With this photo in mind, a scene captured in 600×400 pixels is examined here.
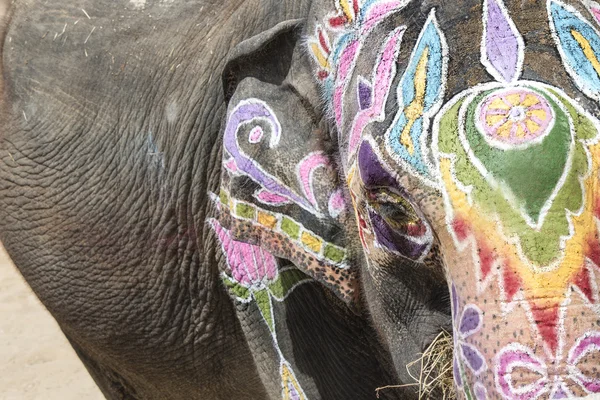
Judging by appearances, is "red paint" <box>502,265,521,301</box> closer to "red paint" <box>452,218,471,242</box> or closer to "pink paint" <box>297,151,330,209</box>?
"red paint" <box>452,218,471,242</box>

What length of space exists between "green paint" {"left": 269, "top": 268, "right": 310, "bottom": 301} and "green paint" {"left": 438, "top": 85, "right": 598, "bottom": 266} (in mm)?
792

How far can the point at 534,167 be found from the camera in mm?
1402

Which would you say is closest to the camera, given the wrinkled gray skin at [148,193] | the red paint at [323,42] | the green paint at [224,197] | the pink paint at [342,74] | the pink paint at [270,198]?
the pink paint at [342,74]

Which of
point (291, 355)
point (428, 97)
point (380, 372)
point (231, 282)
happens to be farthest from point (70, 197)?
→ point (428, 97)

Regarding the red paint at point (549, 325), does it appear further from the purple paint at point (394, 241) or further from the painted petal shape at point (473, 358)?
the purple paint at point (394, 241)

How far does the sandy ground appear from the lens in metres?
4.55

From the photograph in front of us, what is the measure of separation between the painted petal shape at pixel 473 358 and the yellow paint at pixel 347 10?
62 centimetres

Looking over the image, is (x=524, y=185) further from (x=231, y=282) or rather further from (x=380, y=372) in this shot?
(x=231, y=282)

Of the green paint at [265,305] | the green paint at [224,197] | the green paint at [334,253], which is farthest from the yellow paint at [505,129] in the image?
the green paint at [265,305]

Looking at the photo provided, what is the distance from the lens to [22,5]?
3018mm

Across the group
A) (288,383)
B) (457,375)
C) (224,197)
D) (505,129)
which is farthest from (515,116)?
(288,383)

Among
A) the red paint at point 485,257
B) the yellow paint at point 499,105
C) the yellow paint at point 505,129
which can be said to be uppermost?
the yellow paint at point 499,105

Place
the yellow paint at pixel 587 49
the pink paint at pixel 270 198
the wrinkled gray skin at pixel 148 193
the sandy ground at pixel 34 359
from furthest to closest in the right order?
the sandy ground at pixel 34 359 → the wrinkled gray skin at pixel 148 193 → the pink paint at pixel 270 198 → the yellow paint at pixel 587 49

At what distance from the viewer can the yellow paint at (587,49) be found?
1547 millimetres
